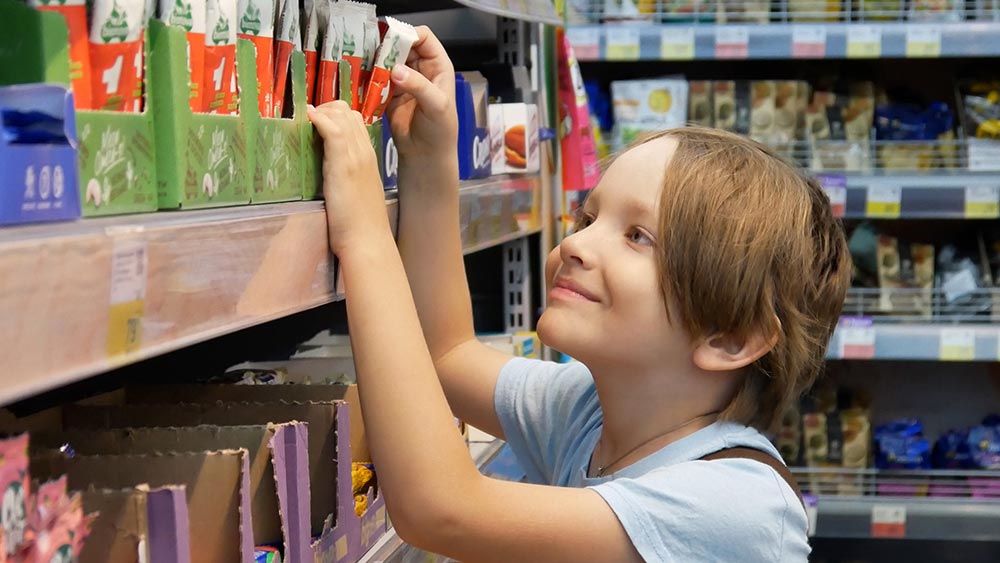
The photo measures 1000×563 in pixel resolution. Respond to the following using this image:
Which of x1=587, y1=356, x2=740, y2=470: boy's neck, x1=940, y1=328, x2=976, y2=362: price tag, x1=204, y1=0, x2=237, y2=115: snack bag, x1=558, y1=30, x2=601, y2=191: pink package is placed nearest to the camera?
x1=204, y1=0, x2=237, y2=115: snack bag

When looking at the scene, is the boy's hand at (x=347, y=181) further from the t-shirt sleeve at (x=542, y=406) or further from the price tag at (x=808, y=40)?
the price tag at (x=808, y=40)

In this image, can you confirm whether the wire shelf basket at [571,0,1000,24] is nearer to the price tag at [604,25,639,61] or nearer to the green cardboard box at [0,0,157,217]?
the price tag at [604,25,639,61]

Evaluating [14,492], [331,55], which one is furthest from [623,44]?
[14,492]

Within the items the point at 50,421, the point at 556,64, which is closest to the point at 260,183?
the point at 50,421

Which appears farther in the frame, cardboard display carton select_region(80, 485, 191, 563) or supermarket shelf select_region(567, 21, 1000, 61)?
supermarket shelf select_region(567, 21, 1000, 61)

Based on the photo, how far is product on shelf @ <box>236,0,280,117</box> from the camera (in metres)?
0.93

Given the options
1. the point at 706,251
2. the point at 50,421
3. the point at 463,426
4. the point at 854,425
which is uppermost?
the point at 706,251

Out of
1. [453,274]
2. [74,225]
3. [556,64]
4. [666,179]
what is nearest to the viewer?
[74,225]

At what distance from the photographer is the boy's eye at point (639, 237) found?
115 cm

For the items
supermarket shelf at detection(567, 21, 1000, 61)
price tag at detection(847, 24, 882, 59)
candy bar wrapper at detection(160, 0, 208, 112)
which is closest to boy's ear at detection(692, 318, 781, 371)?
candy bar wrapper at detection(160, 0, 208, 112)

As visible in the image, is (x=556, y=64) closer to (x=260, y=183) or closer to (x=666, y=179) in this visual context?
(x=666, y=179)

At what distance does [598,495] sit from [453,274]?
1.18 feet

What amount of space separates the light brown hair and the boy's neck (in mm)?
27

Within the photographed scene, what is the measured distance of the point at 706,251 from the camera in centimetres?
114
